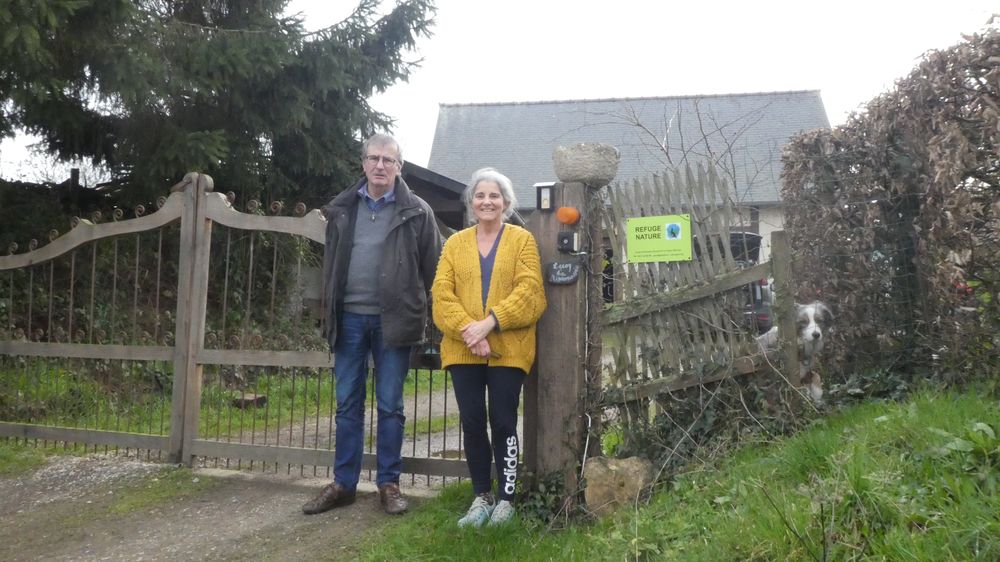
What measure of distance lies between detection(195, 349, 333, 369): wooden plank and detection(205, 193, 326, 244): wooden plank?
74 cm

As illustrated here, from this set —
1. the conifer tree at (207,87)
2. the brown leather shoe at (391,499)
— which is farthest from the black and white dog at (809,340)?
the conifer tree at (207,87)

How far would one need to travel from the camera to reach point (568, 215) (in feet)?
13.3

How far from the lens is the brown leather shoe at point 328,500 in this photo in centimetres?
440

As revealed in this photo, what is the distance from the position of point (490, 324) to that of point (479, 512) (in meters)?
0.96

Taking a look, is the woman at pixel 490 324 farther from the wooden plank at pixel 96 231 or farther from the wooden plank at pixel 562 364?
the wooden plank at pixel 96 231

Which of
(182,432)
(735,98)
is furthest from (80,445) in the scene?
(735,98)

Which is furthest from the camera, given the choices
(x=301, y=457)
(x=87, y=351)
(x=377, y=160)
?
(x=87, y=351)

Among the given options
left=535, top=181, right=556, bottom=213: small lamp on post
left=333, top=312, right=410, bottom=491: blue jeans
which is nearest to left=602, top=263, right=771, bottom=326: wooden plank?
left=535, top=181, right=556, bottom=213: small lamp on post

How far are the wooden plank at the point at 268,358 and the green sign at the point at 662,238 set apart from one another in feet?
6.87

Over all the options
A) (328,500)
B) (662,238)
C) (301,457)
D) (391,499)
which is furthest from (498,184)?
(301,457)

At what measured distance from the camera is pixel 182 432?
546 cm

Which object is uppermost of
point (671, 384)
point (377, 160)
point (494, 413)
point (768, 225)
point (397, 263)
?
point (377, 160)

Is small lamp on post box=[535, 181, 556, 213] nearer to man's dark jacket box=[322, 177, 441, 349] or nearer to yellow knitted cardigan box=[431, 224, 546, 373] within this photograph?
yellow knitted cardigan box=[431, 224, 546, 373]

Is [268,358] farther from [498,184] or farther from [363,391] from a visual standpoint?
[498,184]
